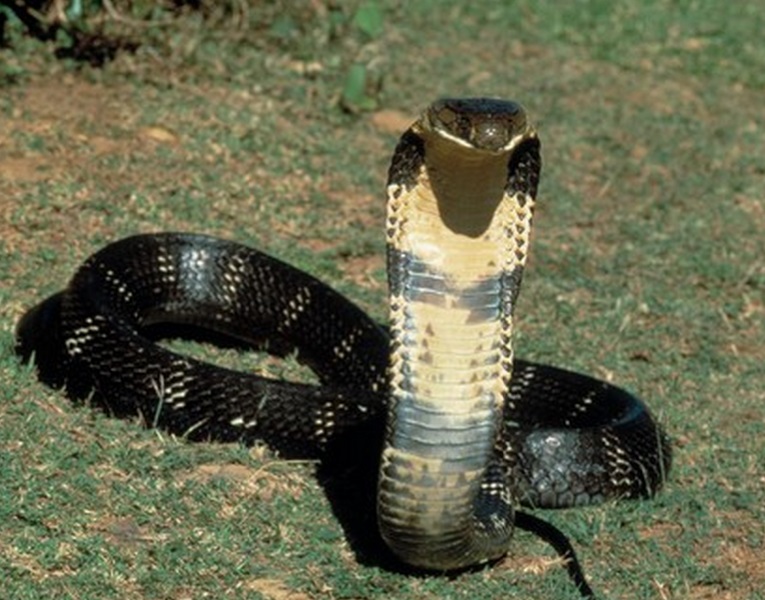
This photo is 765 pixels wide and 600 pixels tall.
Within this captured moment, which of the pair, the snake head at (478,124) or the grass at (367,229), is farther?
the grass at (367,229)

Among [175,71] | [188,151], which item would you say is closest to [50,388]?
[188,151]

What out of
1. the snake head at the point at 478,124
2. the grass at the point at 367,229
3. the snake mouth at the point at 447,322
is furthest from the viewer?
the grass at the point at 367,229

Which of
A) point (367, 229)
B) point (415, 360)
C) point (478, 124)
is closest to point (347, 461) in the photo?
point (415, 360)

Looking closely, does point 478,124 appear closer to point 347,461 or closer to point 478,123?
point 478,123

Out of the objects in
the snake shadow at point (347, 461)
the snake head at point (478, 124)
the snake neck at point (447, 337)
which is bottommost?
the snake shadow at point (347, 461)

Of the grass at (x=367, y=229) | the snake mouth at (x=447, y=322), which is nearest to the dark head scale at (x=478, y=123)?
the snake mouth at (x=447, y=322)

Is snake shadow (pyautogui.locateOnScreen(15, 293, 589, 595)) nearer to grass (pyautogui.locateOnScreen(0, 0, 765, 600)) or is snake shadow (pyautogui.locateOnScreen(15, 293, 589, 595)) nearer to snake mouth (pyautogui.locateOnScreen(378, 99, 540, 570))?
grass (pyautogui.locateOnScreen(0, 0, 765, 600))

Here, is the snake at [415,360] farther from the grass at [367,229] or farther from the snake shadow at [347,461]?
the grass at [367,229]

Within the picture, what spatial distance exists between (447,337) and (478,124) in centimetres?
65

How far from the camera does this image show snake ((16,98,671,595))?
17.0 feet

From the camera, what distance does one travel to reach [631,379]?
7.65 m

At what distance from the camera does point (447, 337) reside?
5238 mm

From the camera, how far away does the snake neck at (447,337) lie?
522 cm

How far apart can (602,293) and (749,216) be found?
1531 millimetres
